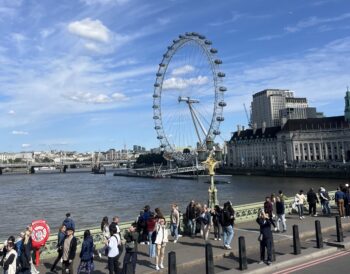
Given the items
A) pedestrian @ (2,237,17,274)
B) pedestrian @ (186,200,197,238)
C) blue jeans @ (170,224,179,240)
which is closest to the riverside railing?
pedestrian @ (186,200,197,238)

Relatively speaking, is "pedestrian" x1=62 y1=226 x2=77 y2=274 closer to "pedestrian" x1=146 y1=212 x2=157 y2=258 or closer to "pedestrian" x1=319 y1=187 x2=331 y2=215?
"pedestrian" x1=146 y1=212 x2=157 y2=258

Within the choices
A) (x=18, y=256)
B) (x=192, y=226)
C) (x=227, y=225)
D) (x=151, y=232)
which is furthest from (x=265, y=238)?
(x=18, y=256)

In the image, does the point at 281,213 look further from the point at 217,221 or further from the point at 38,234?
the point at 38,234

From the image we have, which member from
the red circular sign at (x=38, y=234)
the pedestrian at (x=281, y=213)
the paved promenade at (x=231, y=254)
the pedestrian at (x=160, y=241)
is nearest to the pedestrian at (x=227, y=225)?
the paved promenade at (x=231, y=254)

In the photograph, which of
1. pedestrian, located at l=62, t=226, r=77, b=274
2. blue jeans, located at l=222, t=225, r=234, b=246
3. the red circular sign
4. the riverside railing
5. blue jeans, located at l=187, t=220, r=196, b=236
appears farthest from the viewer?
blue jeans, located at l=187, t=220, r=196, b=236

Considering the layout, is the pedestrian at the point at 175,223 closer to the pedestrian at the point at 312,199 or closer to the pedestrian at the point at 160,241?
the pedestrian at the point at 160,241

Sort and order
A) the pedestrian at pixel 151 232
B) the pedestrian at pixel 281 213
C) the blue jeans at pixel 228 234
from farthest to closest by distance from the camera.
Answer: the pedestrian at pixel 281 213 → the blue jeans at pixel 228 234 → the pedestrian at pixel 151 232

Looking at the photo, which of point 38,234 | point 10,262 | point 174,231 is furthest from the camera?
point 174,231

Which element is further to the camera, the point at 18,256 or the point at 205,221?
the point at 205,221

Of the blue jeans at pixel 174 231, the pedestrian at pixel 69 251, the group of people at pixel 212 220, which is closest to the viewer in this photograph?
the pedestrian at pixel 69 251

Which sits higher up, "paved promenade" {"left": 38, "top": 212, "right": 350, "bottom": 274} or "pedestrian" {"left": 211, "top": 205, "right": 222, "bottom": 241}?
"pedestrian" {"left": 211, "top": 205, "right": 222, "bottom": 241}

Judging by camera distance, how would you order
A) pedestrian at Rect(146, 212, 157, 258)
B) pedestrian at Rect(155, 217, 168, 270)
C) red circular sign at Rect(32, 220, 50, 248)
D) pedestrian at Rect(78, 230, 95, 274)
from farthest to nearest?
pedestrian at Rect(146, 212, 157, 258), red circular sign at Rect(32, 220, 50, 248), pedestrian at Rect(155, 217, 168, 270), pedestrian at Rect(78, 230, 95, 274)

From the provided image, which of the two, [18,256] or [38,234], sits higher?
[38,234]

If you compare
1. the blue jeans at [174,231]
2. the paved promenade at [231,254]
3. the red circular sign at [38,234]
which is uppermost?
the red circular sign at [38,234]
